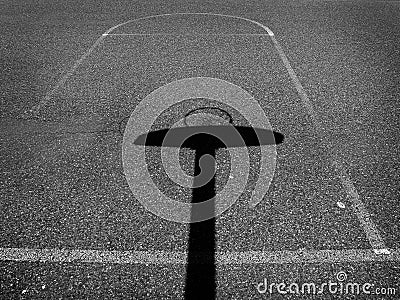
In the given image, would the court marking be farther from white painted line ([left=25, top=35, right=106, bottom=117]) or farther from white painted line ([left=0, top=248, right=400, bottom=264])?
white painted line ([left=0, top=248, right=400, bottom=264])

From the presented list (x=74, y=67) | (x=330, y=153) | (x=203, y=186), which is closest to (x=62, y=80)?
(x=74, y=67)

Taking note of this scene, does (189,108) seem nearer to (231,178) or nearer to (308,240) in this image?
(231,178)

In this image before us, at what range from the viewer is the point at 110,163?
18.9 feet

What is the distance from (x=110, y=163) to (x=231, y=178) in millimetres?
1545

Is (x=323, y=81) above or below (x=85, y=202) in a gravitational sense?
above

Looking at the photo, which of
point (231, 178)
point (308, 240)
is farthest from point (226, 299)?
point (231, 178)

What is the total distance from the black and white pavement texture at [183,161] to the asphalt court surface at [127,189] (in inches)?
0.7

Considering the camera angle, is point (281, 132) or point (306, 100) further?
point (306, 100)

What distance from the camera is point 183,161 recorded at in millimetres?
5742

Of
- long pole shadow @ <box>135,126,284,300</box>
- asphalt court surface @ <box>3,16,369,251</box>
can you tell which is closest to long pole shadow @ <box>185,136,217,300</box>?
long pole shadow @ <box>135,126,284,300</box>

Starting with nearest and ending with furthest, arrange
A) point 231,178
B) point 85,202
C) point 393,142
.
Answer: point 85,202 < point 231,178 < point 393,142

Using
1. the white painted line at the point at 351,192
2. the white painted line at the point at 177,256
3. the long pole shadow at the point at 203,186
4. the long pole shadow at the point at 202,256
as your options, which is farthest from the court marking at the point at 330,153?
the long pole shadow at the point at 202,256

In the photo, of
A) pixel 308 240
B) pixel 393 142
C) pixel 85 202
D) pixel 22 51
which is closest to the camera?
pixel 308 240

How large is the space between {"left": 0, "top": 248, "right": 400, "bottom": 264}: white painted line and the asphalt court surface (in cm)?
8
